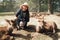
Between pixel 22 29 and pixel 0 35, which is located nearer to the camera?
pixel 0 35

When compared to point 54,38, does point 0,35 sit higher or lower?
higher

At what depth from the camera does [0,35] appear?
6.19 metres

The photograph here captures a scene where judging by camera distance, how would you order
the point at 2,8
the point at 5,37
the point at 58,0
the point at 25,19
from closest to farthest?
1. the point at 5,37
2. the point at 25,19
3. the point at 58,0
4. the point at 2,8

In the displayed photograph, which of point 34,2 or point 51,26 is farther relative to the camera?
point 34,2

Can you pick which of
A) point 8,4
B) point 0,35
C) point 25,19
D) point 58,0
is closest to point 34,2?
point 58,0

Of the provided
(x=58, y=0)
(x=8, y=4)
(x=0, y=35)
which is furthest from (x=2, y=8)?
(x=0, y=35)

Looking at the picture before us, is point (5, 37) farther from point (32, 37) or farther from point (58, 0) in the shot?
point (58, 0)

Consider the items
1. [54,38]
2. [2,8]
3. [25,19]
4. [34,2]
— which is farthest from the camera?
[2,8]

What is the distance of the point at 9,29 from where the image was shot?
7.38 meters

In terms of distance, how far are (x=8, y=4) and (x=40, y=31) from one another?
29.8m

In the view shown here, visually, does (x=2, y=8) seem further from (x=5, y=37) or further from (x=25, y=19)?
(x=5, y=37)

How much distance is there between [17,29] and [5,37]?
8.13ft

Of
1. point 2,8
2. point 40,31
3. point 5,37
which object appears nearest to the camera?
point 5,37

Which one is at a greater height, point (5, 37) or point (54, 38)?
point (5, 37)
